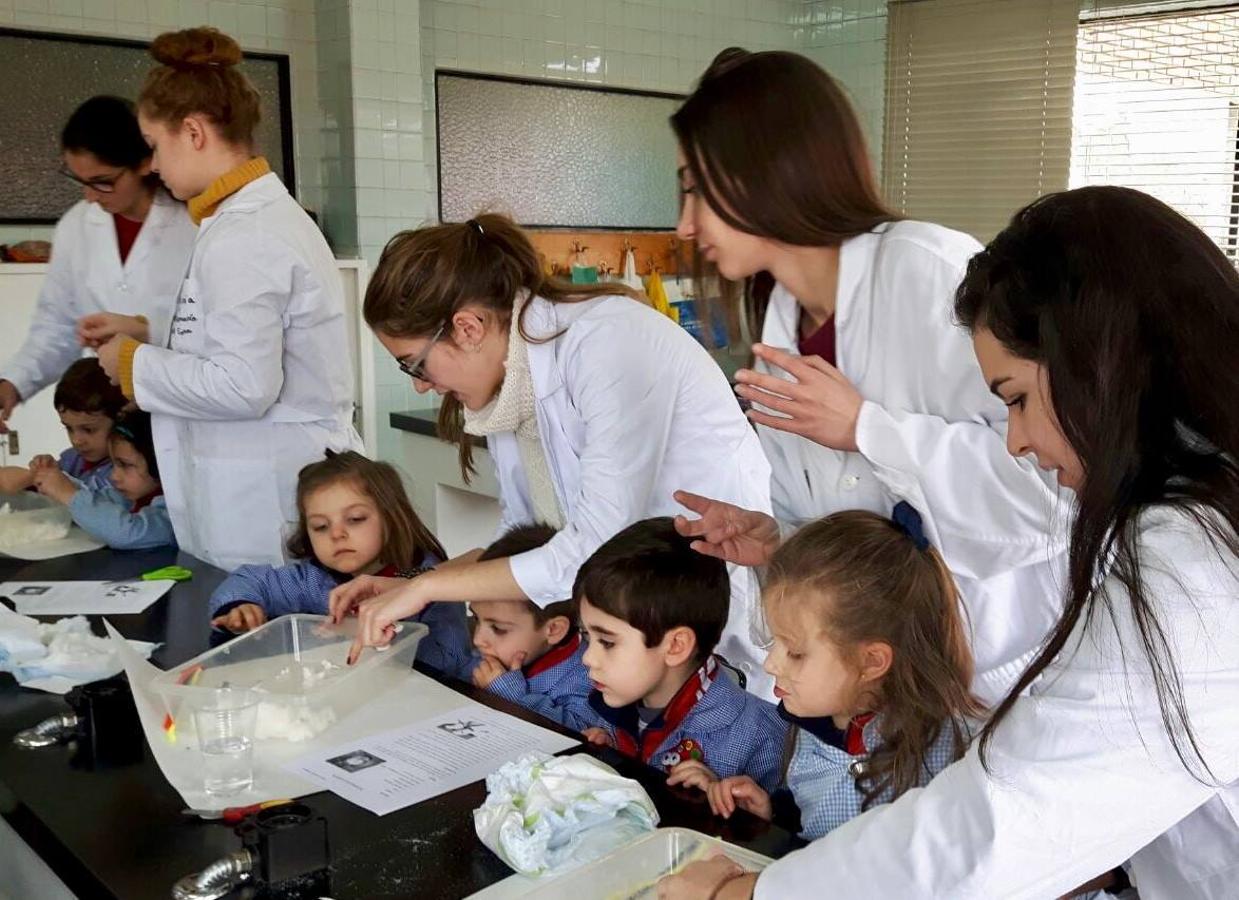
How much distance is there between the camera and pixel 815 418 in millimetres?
1375

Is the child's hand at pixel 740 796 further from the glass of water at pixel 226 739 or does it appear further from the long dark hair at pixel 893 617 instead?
the glass of water at pixel 226 739

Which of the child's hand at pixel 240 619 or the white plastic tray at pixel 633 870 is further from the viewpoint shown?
the child's hand at pixel 240 619

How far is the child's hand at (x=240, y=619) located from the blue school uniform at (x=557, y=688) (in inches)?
16.4

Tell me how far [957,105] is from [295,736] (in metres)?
4.14

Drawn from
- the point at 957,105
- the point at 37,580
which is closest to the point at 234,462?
the point at 37,580

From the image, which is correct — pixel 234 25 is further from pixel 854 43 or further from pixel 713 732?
pixel 713 732

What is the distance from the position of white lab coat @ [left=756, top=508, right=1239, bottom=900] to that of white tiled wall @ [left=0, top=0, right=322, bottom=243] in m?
3.54

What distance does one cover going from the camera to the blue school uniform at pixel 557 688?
1.77 m

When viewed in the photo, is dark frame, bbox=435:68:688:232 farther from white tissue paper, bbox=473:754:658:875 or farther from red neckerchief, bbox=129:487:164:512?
white tissue paper, bbox=473:754:658:875

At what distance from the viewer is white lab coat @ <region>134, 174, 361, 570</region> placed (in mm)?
2287

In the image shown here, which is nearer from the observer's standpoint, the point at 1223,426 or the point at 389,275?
the point at 1223,426

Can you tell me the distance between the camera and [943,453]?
4.53 feet

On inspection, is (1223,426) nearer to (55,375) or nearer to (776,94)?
(776,94)

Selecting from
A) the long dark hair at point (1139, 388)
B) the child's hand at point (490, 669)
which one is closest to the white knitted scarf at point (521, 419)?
the child's hand at point (490, 669)
